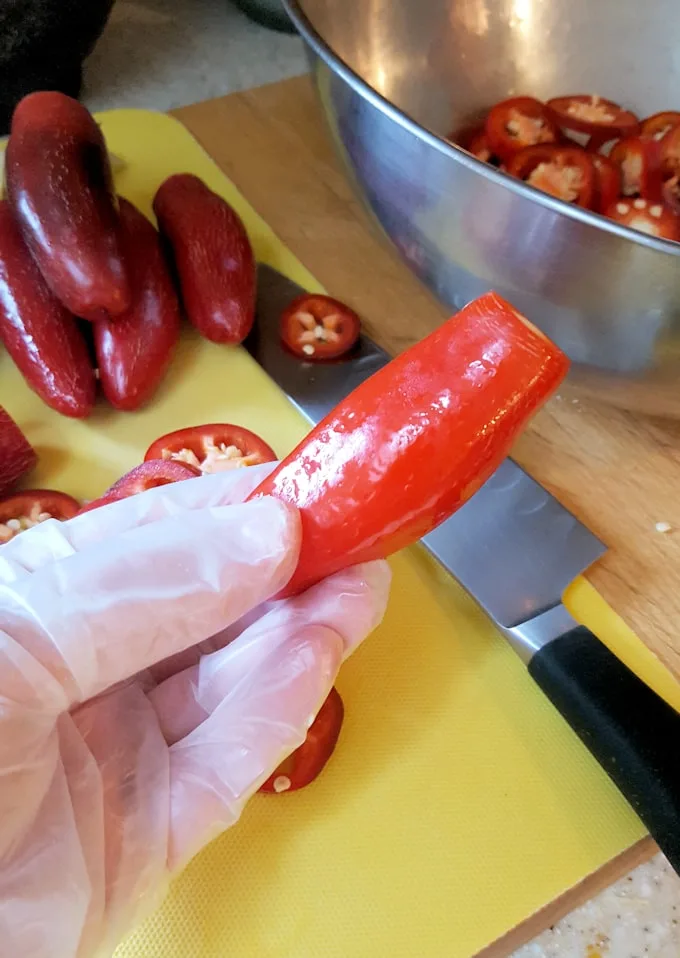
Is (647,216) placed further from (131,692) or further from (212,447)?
(131,692)

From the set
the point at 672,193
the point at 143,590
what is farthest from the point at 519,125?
the point at 143,590

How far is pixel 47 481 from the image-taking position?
0.87 metres

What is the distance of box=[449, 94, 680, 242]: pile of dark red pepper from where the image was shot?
0.96 meters

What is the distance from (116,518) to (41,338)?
0.35 metres

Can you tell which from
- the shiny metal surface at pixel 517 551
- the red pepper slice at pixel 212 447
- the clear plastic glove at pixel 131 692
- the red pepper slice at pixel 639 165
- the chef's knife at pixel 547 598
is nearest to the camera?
the clear plastic glove at pixel 131 692

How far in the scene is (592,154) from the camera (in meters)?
1.02

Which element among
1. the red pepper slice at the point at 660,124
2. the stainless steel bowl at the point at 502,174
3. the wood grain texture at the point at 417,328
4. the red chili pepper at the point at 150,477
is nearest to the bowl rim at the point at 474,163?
the stainless steel bowl at the point at 502,174

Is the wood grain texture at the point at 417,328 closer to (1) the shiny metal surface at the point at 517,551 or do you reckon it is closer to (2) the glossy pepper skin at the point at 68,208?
(1) the shiny metal surface at the point at 517,551

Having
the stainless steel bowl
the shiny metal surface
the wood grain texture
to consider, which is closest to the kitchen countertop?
the wood grain texture

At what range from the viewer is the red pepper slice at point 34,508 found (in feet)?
2.67

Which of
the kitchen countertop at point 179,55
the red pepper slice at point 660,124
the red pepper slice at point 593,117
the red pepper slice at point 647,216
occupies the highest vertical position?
the red pepper slice at point 660,124

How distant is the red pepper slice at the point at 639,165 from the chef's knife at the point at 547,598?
0.35m

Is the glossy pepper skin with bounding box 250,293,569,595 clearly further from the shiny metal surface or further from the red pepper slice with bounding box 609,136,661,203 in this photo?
the red pepper slice with bounding box 609,136,661,203

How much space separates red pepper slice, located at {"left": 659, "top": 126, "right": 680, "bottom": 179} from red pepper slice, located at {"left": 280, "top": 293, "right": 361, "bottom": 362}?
39cm
